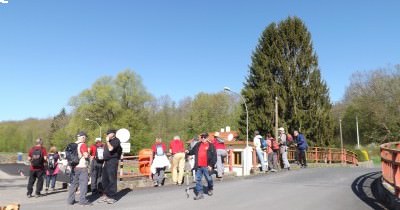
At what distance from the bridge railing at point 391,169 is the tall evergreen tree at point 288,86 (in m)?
31.5

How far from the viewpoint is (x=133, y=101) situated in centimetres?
6900

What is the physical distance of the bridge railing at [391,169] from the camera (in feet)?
28.1

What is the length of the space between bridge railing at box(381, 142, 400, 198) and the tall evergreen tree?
31.5 meters

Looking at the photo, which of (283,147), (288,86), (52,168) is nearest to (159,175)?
(52,168)

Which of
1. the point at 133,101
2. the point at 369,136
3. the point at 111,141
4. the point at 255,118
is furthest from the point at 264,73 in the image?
the point at 111,141

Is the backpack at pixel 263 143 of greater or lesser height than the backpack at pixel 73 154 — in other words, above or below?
above

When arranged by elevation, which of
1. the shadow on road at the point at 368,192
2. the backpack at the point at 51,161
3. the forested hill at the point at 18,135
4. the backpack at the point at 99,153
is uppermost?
the forested hill at the point at 18,135

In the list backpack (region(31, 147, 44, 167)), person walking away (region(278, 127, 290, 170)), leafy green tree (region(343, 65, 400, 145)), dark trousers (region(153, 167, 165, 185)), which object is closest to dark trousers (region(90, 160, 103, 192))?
backpack (region(31, 147, 44, 167))

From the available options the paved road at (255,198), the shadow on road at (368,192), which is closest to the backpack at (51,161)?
the paved road at (255,198)

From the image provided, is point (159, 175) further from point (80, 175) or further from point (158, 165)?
point (80, 175)

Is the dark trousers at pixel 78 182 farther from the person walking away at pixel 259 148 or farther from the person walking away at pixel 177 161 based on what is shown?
the person walking away at pixel 259 148

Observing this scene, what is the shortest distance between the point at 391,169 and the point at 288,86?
3476cm

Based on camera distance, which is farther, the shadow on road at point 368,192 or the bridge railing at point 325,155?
the bridge railing at point 325,155

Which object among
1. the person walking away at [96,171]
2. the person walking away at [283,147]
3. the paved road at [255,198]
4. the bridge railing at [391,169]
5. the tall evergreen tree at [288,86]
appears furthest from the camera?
the tall evergreen tree at [288,86]
